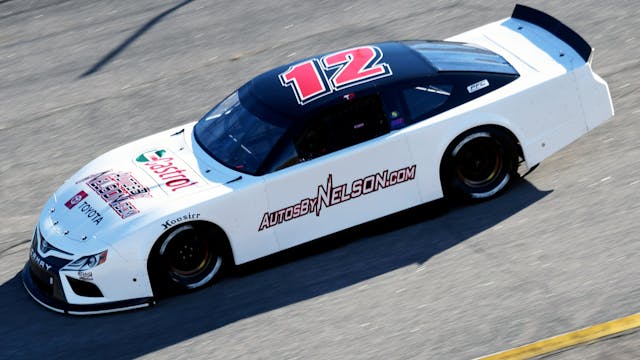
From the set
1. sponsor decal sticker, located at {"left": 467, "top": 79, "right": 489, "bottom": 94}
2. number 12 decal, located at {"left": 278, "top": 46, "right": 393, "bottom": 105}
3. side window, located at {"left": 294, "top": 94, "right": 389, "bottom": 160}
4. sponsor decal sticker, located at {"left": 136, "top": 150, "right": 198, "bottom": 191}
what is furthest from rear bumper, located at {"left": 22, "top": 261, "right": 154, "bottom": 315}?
sponsor decal sticker, located at {"left": 467, "top": 79, "right": 489, "bottom": 94}

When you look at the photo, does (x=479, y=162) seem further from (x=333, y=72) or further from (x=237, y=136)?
(x=237, y=136)

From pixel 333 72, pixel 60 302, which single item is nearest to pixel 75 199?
pixel 60 302

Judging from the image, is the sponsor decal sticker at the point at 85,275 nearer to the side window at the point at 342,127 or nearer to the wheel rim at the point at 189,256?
the wheel rim at the point at 189,256

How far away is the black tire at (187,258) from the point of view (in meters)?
8.21

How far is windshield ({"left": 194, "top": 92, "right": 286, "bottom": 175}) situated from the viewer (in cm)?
862

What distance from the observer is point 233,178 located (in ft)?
27.9

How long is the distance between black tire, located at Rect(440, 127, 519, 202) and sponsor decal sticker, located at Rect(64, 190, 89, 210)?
3.15 meters

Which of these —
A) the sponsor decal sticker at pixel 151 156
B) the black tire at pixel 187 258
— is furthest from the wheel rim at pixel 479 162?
the sponsor decal sticker at pixel 151 156

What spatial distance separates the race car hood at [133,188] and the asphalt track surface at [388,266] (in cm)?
73

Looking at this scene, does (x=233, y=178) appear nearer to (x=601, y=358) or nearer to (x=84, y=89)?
(x=601, y=358)

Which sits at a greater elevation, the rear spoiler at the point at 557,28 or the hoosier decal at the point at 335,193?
the rear spoiler at the point at 557,28

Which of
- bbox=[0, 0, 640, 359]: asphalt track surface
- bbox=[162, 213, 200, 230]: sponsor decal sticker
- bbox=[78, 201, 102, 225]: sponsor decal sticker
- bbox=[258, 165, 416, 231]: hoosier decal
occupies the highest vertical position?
bbox=[78, 201, 102, 225]: sponsor decal sticker

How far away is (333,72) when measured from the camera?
8984mm

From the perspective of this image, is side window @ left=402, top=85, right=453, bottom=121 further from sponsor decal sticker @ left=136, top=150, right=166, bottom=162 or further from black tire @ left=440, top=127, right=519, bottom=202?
sponsor decal sticker @ left=136, top=150, right=166, bottom=162
